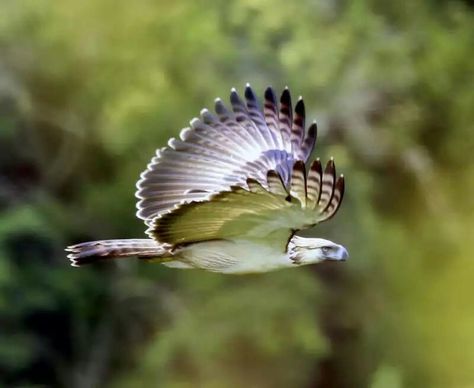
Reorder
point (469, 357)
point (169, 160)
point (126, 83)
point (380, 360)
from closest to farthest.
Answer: point (169, 160) → point (469, 357) → point (380, 360) → point (126, 83)

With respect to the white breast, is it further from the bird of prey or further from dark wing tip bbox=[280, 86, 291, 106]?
dark wing tip bbox=[280, 86, 291, 106]

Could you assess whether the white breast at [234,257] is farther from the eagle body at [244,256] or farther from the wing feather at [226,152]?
the wing feather at [226,152]

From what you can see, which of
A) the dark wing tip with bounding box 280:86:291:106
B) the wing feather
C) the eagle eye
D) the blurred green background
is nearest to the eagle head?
the eagle eye

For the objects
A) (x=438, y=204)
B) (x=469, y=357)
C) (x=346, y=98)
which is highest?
(x=346, y=98)

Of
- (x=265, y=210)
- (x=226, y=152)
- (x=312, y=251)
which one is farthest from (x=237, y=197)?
(x=226, y=152)

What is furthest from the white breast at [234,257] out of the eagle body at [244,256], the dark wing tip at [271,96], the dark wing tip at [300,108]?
the dark wing tip at [271,96]

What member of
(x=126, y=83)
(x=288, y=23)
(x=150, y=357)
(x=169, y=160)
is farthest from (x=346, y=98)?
(x=169, y=160)

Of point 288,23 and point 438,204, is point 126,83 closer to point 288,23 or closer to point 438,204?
point 288,23
